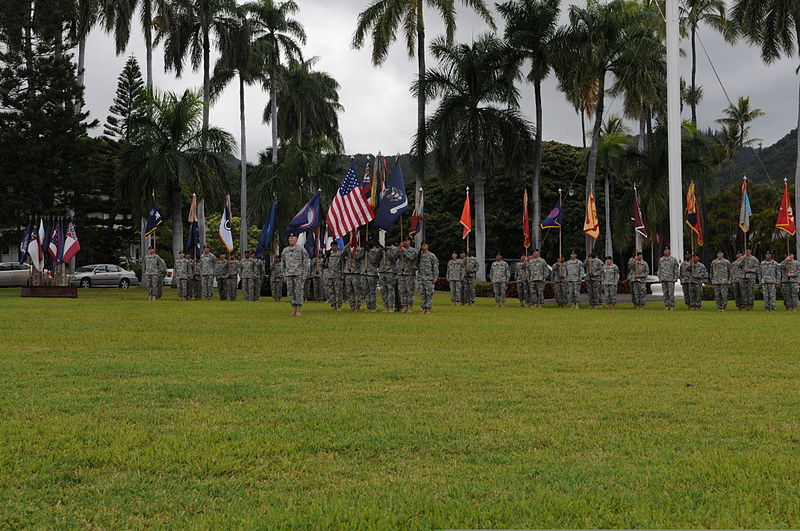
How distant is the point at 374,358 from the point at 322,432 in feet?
15.1

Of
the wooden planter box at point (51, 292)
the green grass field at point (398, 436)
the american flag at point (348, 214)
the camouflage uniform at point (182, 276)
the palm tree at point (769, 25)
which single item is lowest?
the green grass field at point (398, 436)

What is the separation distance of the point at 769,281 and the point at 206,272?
17.9m

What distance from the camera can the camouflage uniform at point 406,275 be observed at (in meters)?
21.5

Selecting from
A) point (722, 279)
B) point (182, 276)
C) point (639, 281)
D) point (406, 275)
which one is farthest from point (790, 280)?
point (182, 276)

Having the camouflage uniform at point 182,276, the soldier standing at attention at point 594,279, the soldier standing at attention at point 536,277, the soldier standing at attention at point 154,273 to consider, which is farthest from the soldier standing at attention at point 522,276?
the soldier standing at attention at point 154,273

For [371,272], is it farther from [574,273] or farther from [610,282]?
[610,282]

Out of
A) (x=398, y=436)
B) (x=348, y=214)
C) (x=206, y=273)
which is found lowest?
(x=398, y=436)

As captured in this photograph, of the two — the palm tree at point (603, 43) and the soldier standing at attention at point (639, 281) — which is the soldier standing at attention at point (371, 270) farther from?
the palm tree at point (603, 43)

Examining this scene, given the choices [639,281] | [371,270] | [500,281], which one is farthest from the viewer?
[500,281]

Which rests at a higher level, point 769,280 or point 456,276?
point 456,276

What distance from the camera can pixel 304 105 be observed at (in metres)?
62.0

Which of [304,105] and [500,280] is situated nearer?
[500,280]

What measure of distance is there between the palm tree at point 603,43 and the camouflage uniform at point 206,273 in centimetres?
1665

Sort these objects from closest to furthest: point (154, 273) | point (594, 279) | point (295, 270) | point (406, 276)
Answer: point (295, 270) → point (406, 276) → point (594, 279) → point (154, 273)
